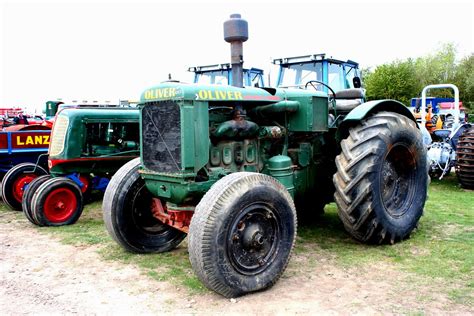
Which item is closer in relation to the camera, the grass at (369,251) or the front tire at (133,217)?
the grass at (369,251)

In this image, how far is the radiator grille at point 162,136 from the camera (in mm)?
4152

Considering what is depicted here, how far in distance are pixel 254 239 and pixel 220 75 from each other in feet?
27.0

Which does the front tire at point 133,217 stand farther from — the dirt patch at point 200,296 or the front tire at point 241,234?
the front tire at point 241,234

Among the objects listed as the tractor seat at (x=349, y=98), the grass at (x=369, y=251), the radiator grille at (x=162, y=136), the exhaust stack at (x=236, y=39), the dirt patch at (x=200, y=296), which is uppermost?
the exhaust stack at (x=236, y=39)

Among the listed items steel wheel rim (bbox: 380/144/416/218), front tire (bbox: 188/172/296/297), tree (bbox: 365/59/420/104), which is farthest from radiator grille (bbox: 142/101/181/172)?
tree (bbox: 365/59/420/104)

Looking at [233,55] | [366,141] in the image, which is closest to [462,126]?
[366,141]

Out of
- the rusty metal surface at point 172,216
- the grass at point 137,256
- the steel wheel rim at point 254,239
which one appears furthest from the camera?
the rusty metal surface at point 172,216

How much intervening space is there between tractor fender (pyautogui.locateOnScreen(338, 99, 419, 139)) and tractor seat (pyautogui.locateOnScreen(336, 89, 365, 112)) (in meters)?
0.60

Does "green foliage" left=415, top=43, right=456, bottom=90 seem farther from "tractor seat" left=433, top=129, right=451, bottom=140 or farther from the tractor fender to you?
the tractor fender

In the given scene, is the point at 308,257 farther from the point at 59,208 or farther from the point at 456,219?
the point at 59,208

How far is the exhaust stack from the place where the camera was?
4721 millimetres

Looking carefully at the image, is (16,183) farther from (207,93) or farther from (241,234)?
(241,234)

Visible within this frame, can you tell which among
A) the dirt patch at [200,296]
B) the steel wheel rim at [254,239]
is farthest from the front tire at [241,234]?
the dirt patch at [200,296]

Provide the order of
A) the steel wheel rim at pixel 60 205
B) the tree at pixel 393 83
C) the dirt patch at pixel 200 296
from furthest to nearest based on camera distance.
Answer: the tree at pixel 393 83 → the steel wheel rim at pixel 60 205 → the dirt patch at pixel 200 296
